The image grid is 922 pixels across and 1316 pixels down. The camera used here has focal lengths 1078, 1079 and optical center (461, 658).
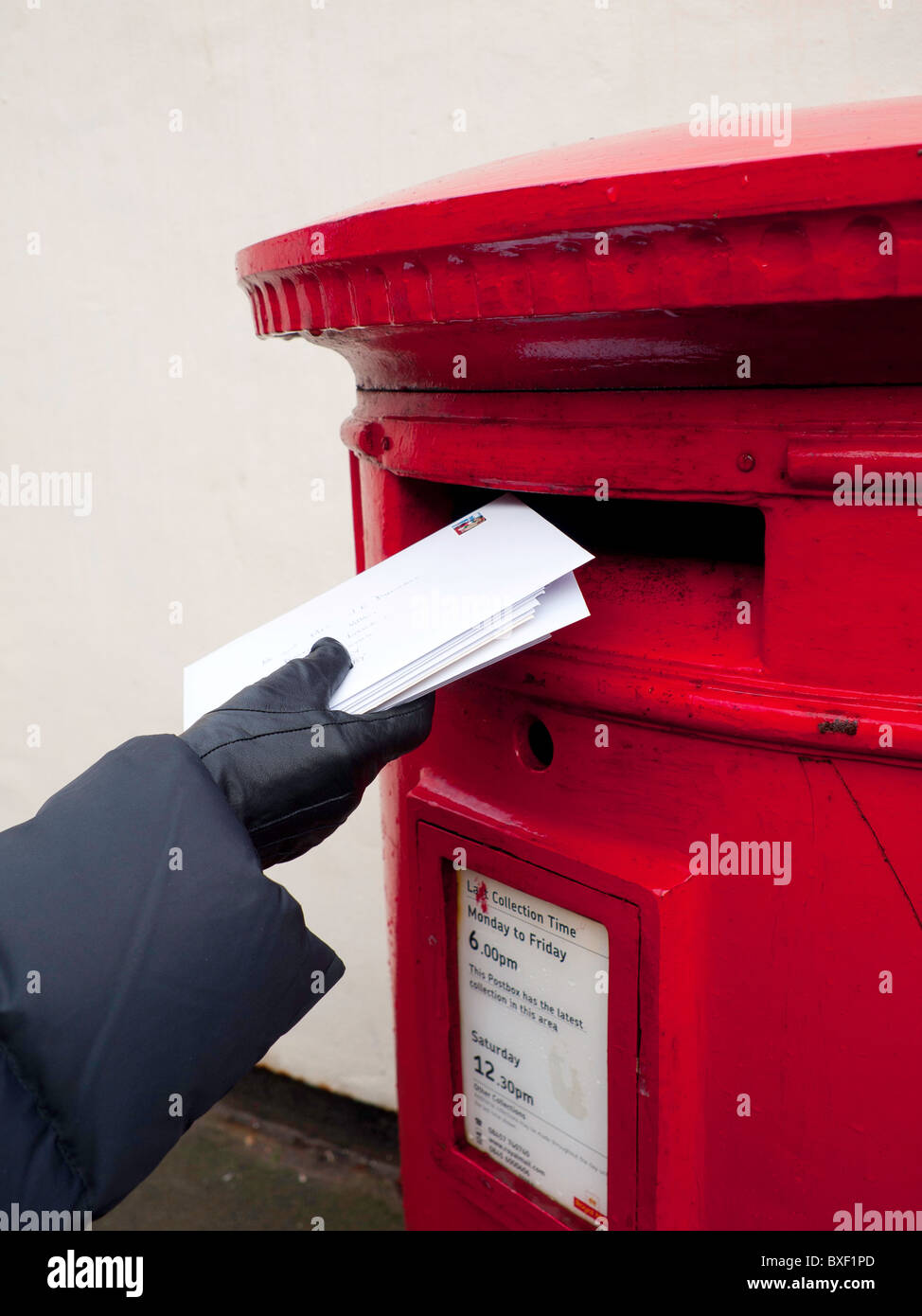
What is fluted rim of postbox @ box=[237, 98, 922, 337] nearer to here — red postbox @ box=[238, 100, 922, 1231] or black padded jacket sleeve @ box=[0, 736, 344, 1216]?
red postbox @ box=[238, 100, 922, 1231]

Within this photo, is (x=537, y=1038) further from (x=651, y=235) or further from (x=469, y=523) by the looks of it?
(x=651, y=235)

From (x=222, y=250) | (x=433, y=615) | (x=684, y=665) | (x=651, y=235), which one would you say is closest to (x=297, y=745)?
(x=433, y=615)

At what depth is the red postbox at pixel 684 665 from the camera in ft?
2.46

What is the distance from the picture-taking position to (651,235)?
0.73 meters

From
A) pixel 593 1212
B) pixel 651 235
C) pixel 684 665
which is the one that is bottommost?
pixel 593 1212

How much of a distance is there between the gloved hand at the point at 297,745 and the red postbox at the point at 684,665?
A: 0.10 metres

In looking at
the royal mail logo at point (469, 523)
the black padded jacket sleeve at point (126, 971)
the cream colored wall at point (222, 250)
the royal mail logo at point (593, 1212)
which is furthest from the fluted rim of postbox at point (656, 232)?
the cream colored wall at point (222, 250)

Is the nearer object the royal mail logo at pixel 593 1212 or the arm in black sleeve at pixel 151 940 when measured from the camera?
the arm in black sleeve at pixel 151 940

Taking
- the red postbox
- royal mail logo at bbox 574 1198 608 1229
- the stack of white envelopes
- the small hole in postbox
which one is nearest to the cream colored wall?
the red postbox

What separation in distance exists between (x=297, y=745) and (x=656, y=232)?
0.55 m

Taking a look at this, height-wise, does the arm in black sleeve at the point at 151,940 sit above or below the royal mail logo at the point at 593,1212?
above

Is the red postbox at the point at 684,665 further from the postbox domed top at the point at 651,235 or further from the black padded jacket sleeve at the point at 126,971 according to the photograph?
the black padded jacket sleeve at the point at 126,971

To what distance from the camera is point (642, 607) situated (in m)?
0.97
